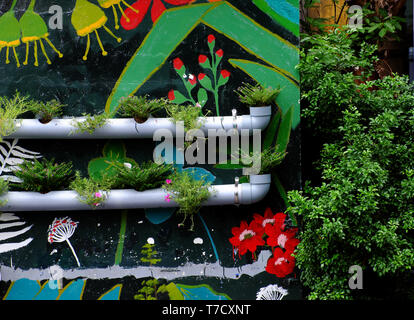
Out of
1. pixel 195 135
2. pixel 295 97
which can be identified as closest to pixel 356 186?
pixel 295 97

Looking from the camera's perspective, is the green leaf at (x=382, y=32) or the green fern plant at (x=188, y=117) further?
the green leaf at (x=382, y=32)

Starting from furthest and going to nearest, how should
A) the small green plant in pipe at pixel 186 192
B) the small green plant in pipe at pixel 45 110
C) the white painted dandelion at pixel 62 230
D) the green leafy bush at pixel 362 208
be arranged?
the white painted dandelion at pixel 62 230, the small green plant in pipe at pixel 45 110, the small green plant in pipe at pixel 186 192, the green leafy bush at pixel 362 208

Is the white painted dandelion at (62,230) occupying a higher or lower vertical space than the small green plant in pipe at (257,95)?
lower

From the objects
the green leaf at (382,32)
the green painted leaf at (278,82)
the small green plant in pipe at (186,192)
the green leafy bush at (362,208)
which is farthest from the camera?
the green leaf at (382,32)

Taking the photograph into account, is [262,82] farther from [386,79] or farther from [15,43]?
[15,43]

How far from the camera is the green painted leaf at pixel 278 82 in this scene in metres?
5.91

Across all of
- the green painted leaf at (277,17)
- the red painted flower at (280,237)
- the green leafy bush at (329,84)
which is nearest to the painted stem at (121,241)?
the red painted flower at (280,237)

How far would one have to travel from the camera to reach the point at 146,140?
6.00 metres

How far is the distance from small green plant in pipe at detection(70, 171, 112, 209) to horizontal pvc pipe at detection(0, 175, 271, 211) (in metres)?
0.06

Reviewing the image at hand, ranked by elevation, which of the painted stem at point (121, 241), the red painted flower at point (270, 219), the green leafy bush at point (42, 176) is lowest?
the painted stem at point (121, 241)

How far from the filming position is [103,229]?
6.03 meters

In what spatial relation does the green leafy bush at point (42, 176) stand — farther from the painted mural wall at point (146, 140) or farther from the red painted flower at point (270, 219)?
the red painted flower at point (270, 219)

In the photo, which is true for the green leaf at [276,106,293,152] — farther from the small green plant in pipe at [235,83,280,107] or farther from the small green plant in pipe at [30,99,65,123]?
the small green plant in pipe at [30,99,65,123]

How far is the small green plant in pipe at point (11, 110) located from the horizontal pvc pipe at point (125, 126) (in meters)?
0.08
